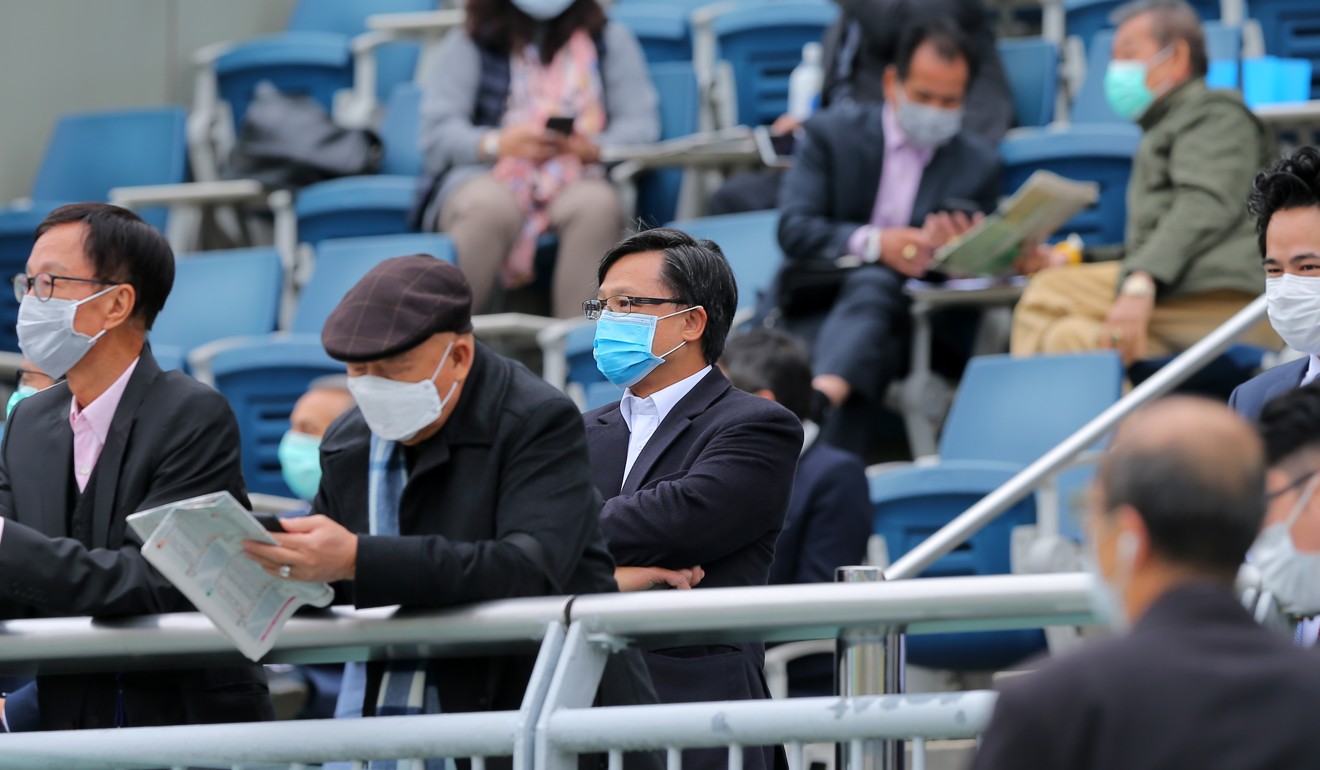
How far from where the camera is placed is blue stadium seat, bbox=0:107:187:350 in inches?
304

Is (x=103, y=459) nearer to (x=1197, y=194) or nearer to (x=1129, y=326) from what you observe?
(x=1129, y=326)

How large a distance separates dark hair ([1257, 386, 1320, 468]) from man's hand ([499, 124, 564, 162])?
4667mm

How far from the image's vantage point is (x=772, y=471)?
3.19 m

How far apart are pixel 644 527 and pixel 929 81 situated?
319cm

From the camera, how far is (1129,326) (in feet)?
17.6

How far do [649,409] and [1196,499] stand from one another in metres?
1.82

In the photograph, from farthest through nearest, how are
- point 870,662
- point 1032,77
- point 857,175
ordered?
1. point 1032,77
2. point 857,175
3. point 870,662

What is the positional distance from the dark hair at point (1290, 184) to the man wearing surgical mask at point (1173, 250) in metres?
1.98

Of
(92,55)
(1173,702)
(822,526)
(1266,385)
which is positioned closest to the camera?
(1173,702)

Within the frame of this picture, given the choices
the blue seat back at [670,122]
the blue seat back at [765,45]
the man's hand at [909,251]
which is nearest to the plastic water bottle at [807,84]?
the blue seat back at [765,45]

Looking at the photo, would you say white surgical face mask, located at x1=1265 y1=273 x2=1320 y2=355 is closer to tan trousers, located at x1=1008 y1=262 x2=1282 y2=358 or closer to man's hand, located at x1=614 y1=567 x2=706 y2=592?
man's hand, located at x1=614 y1=567 x2=706 y2=592

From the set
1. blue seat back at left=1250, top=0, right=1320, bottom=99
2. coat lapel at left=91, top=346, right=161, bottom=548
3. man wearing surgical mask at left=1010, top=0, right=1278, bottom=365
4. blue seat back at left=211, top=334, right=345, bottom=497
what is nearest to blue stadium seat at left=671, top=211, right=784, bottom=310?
man wearing surgical mask at left=1010, top=0, right=1278, bottom=365

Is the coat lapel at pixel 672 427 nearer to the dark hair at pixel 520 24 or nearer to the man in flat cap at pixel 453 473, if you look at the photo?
the man in flat cap at pixel 453 473

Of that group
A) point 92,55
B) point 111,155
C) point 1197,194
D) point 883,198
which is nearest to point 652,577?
point 1197,194
